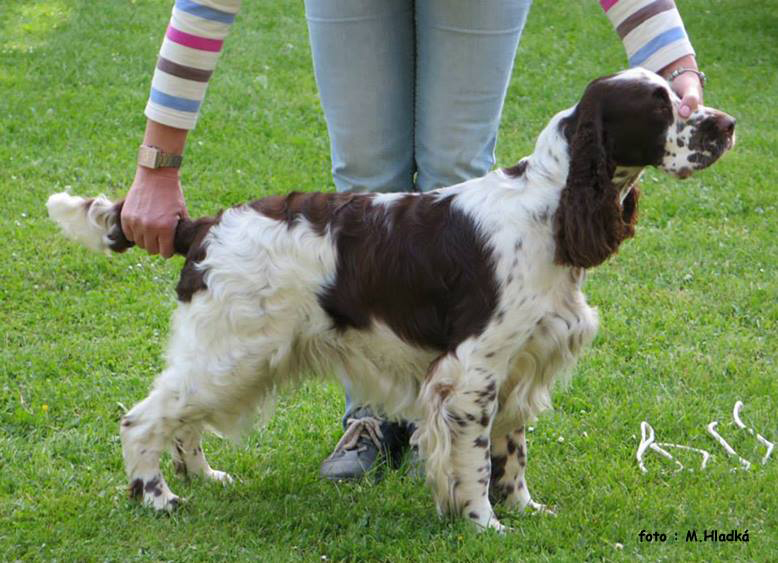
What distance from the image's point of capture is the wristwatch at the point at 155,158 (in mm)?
3641

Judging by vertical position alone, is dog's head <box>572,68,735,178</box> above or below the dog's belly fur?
above

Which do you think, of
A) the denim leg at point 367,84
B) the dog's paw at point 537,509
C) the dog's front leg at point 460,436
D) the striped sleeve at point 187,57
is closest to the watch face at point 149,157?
the striped sleeve at point 187,57

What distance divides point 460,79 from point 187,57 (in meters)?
0.88

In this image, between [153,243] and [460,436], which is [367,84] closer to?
[153,243]

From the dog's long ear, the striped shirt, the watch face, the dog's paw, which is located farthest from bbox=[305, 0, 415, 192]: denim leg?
the dog's paw

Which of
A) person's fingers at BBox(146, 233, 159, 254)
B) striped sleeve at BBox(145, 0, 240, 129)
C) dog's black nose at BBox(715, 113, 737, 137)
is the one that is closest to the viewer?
dog's black nose at BBox(715, 113, 737, 137)

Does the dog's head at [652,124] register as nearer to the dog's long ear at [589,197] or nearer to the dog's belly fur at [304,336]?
the dog's long ear at [589,197]

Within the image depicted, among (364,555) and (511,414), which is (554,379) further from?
(364,555)

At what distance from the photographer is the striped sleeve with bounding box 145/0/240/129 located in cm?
360

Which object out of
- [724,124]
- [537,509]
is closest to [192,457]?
[537,509]

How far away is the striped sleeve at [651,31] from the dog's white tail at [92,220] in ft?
5.66

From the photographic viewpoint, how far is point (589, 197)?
130 inches

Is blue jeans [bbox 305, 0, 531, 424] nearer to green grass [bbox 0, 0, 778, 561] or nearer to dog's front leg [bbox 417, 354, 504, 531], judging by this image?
dog's front leg [bbox 417, 354, 504, 531]

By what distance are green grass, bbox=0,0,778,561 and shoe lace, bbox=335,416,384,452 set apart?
0.14 metres
